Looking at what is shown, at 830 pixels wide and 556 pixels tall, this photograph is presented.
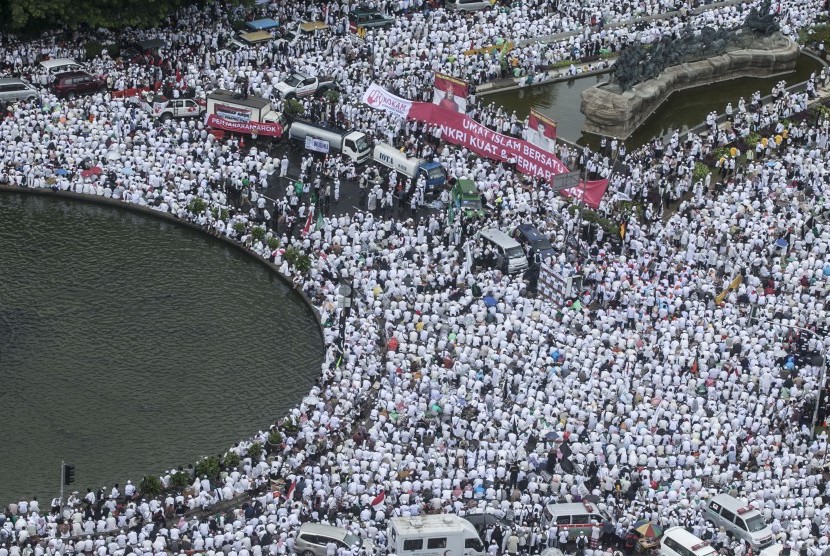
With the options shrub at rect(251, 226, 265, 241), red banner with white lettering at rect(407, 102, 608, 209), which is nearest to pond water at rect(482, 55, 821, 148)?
red banner with white lettering at rect(407, 102, 608, 209)

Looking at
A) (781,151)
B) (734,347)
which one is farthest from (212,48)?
(734,347)

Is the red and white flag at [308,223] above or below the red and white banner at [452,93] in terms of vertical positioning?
below

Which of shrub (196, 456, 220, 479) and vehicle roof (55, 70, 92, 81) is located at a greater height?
vehicle roof (55, 70, 92, 81)

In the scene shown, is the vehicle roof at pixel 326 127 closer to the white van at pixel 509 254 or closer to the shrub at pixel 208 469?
the white van at pixel 509 254

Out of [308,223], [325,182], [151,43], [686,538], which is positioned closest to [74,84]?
[151,43]

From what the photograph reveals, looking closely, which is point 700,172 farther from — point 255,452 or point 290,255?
point 255,452

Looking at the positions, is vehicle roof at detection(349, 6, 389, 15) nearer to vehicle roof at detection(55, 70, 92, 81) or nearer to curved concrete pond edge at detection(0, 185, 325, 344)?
vehicle roof at detection(55, 70, 92, 81)

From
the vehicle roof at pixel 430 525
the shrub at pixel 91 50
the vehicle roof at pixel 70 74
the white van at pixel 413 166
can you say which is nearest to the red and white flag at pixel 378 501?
the vehicle roof at pixel 430 525
